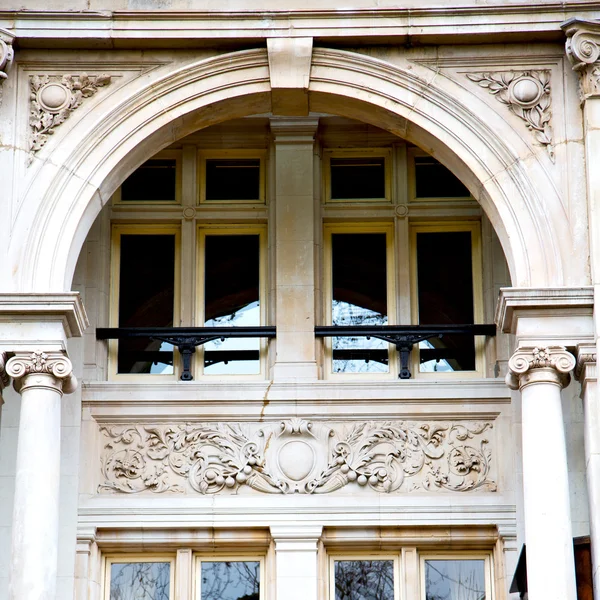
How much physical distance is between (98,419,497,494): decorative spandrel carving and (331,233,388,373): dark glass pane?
1000mm

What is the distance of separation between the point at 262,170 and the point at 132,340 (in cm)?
268

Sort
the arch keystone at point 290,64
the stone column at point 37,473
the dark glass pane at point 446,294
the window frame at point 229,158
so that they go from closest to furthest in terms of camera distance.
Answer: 1. the stone column at point 37,473
2. the arch keystone at point 290,64
3. the dark glass pane at point 446,294
4. the window frame at point 229,158

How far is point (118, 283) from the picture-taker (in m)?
20.1

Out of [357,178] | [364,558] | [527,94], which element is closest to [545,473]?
[364,558]

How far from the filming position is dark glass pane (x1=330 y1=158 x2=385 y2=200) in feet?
67.2

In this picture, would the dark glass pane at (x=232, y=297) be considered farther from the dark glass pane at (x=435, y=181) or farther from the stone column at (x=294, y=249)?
the dark glass pane at (x=435, y=181)

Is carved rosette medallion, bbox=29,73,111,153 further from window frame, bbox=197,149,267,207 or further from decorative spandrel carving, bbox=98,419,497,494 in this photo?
decorative spandrel carving, bbox=98,419,497,494

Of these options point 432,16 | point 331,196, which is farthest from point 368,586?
point 432,16

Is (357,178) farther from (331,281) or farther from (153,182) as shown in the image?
(153,182)

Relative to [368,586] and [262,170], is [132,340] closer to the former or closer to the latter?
[262,170]

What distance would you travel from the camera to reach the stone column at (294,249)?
63.6 feet

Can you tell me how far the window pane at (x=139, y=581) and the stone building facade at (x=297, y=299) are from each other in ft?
0.09

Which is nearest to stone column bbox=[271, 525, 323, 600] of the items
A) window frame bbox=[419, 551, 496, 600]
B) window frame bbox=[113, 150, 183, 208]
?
window frame bbox=[419, 551, 496, 600]

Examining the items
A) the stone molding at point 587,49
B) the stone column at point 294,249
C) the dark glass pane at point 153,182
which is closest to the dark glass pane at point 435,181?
the stone column at point 294,249
